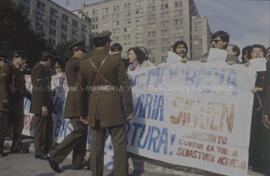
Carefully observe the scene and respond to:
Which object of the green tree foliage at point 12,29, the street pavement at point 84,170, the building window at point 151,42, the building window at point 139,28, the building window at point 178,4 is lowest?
the street pavement at point 84,170

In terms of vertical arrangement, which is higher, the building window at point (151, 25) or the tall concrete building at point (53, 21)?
the building window at point (151, 25)

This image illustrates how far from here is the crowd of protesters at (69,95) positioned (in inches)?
119

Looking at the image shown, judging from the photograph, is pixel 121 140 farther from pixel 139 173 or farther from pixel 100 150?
pixel 139 173

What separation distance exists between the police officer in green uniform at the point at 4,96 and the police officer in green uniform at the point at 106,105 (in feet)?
7.18

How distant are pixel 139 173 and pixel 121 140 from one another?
0.83m

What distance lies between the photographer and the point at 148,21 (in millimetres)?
78062

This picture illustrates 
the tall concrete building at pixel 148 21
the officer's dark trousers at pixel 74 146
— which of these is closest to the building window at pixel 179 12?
the tall concrete building at pixel 148 21

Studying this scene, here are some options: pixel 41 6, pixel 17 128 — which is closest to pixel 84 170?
pixel 17 128

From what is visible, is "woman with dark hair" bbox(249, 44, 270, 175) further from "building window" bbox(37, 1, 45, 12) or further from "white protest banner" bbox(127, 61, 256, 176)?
"building window" bbox(37, 1, 45, 12)

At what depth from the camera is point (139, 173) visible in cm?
310

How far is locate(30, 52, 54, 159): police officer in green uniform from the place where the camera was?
3.79m

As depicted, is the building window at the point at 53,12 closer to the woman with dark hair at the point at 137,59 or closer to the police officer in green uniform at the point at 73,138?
the woman with dark hair at the point at 137,59

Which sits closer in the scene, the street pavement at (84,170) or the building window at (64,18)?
the street pavement at (84,170)

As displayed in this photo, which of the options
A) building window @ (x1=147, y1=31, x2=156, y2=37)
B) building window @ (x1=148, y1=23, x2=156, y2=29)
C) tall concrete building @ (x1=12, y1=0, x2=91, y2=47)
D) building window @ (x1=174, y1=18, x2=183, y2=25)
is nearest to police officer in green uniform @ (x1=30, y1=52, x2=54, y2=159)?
tall concrete building @ (x1=12, y1=0, x2=91, y2=47)
